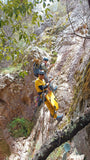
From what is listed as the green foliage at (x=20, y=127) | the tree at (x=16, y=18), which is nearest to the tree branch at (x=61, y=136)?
the tree at (x=16, y=18)

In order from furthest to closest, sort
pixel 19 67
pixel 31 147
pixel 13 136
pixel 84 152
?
pixel 19 67 → pixel 13 136 → pixel 31 147 → pixel 84 152

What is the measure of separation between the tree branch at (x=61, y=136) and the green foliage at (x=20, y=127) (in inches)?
267

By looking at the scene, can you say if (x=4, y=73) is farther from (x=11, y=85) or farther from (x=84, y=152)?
(x=84, y=152)

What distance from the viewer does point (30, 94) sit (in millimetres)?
8531

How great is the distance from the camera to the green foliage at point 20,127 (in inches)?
309

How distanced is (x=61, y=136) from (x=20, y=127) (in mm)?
7115

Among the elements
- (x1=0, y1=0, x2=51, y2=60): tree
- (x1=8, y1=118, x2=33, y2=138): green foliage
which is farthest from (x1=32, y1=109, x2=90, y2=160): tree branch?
(x1=8, y1=118, x2=33, y2=138): green foliage

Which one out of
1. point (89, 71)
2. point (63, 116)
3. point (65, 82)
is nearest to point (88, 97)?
point (89, 71)

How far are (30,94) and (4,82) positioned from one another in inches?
69.3

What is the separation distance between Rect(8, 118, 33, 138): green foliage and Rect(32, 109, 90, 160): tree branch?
677 cm

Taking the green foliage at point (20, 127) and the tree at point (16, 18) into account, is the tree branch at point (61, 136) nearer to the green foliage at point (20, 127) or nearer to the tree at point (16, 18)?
the tree at point (16, 18)

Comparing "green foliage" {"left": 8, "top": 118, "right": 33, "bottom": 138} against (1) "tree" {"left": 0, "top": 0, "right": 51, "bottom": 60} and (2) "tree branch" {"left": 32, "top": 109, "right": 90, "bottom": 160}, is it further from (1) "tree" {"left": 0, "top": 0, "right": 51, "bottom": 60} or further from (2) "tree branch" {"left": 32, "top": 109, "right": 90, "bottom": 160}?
(2) "tree branch" {"left": 32, "top": 109, "right": 90, "bottom": 160}

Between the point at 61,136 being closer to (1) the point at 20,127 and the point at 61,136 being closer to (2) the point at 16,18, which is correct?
(2) the point at 16,18

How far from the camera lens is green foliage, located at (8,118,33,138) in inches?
309
